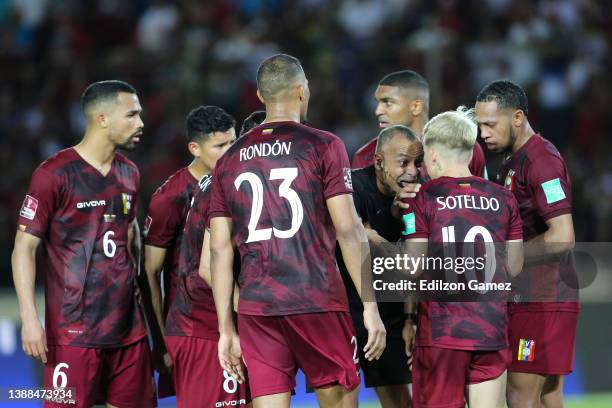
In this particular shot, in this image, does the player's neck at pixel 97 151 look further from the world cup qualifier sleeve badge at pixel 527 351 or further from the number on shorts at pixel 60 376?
the world cup qualifier sleeve badge at pixel 527 351

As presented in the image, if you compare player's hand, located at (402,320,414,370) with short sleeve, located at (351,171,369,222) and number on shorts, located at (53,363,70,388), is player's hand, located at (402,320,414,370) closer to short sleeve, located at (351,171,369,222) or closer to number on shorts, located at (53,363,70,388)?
short sleeve, located at (351,171,369,222)

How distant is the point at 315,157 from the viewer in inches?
222

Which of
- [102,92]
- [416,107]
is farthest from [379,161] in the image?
[102,92]

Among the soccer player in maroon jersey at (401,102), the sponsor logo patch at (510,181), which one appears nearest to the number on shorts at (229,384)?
the soccer player in maroon jersey at (401,102)

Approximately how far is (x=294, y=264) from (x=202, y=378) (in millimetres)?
1231

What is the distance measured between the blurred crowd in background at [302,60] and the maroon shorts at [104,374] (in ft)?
20.4

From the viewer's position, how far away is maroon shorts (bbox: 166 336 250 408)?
20.9 ft

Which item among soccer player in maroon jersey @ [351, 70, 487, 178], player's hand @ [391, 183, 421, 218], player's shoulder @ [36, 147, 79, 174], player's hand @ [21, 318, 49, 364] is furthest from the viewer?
soccer player in maroon jersey @ [351, 70, 487, 178]

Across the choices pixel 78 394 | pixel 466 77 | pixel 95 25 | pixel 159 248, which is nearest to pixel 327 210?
pixel 159 248

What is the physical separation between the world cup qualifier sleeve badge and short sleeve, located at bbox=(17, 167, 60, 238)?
314cm

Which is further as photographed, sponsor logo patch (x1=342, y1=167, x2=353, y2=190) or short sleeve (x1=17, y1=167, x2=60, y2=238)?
short sleeve (x1=17, y1=167, x2=60, y2=238)

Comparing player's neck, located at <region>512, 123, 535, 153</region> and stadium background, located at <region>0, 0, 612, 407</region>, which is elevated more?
stadium background, located at <region>0, 0, 612, 407</region>

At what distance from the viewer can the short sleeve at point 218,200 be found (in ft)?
19.2

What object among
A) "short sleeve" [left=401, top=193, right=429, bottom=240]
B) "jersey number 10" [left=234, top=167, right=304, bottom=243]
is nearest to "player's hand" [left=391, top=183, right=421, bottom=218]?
"short sleeve" [left=401, top=193, right=429, bottom=240]
